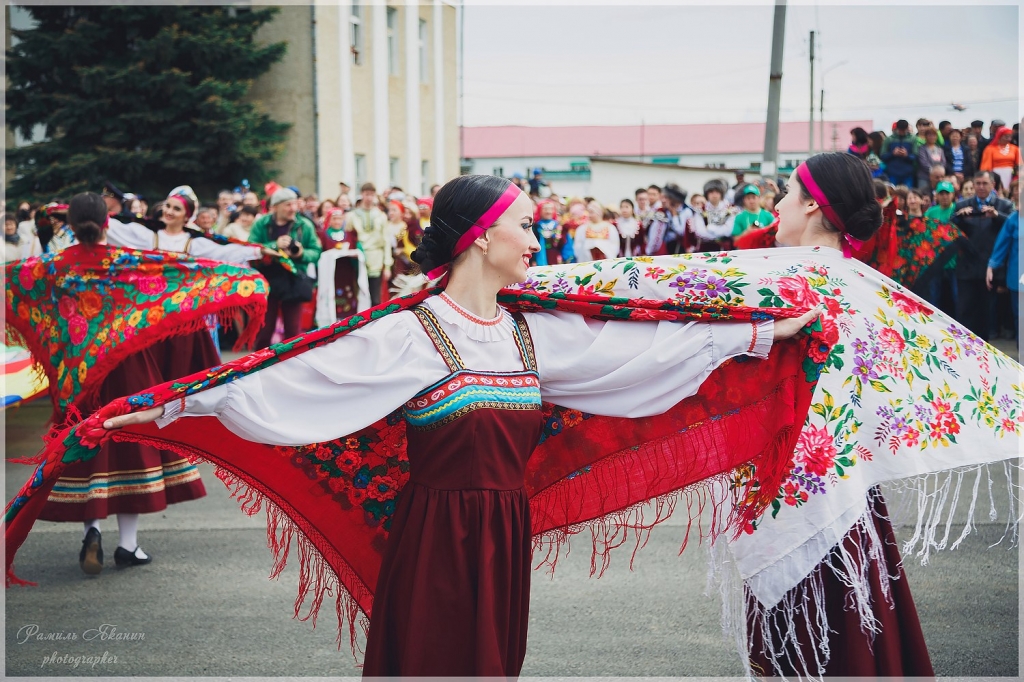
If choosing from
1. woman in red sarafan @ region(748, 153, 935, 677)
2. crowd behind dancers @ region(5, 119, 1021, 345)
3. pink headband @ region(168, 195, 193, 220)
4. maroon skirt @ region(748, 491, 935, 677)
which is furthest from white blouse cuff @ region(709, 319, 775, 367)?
crowd behind dancers @ region(5, 119, 1021, 345)

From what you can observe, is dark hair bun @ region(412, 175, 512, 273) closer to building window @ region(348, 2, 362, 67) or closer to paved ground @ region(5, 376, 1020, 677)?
paved ground @ region(5, 376, 1020, 677)

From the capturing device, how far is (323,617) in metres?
4.60

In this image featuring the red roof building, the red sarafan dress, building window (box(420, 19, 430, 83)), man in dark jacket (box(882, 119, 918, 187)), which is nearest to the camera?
the red sarafan dress

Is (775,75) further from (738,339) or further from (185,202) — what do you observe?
(738,339)

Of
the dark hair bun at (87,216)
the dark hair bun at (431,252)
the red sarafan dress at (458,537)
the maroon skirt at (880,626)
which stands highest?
the dark hair bun at (87,216)

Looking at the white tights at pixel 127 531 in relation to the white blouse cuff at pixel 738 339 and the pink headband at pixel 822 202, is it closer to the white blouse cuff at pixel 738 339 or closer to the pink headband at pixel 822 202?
the white blouse cuff at pixel 738 339

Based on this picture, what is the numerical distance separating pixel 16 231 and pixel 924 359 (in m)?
12.9

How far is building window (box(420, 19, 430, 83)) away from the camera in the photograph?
1034 inches

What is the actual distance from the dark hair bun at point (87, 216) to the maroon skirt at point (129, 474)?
0.68 m

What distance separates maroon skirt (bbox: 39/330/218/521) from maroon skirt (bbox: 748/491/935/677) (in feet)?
11.0

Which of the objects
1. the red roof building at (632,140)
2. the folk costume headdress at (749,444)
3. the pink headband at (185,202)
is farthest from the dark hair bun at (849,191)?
the red roof building at (632,140)

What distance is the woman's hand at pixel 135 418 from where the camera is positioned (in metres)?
2.46

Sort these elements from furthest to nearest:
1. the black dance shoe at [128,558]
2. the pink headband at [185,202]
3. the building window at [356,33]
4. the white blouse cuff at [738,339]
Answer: the building window at [356,33] < the pink headband at [185,202] < the black dance shoe at [128,558] < the white blouse cuff at [738,339]

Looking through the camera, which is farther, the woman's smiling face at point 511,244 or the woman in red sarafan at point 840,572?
the woman in red sarafan at point 840,572
